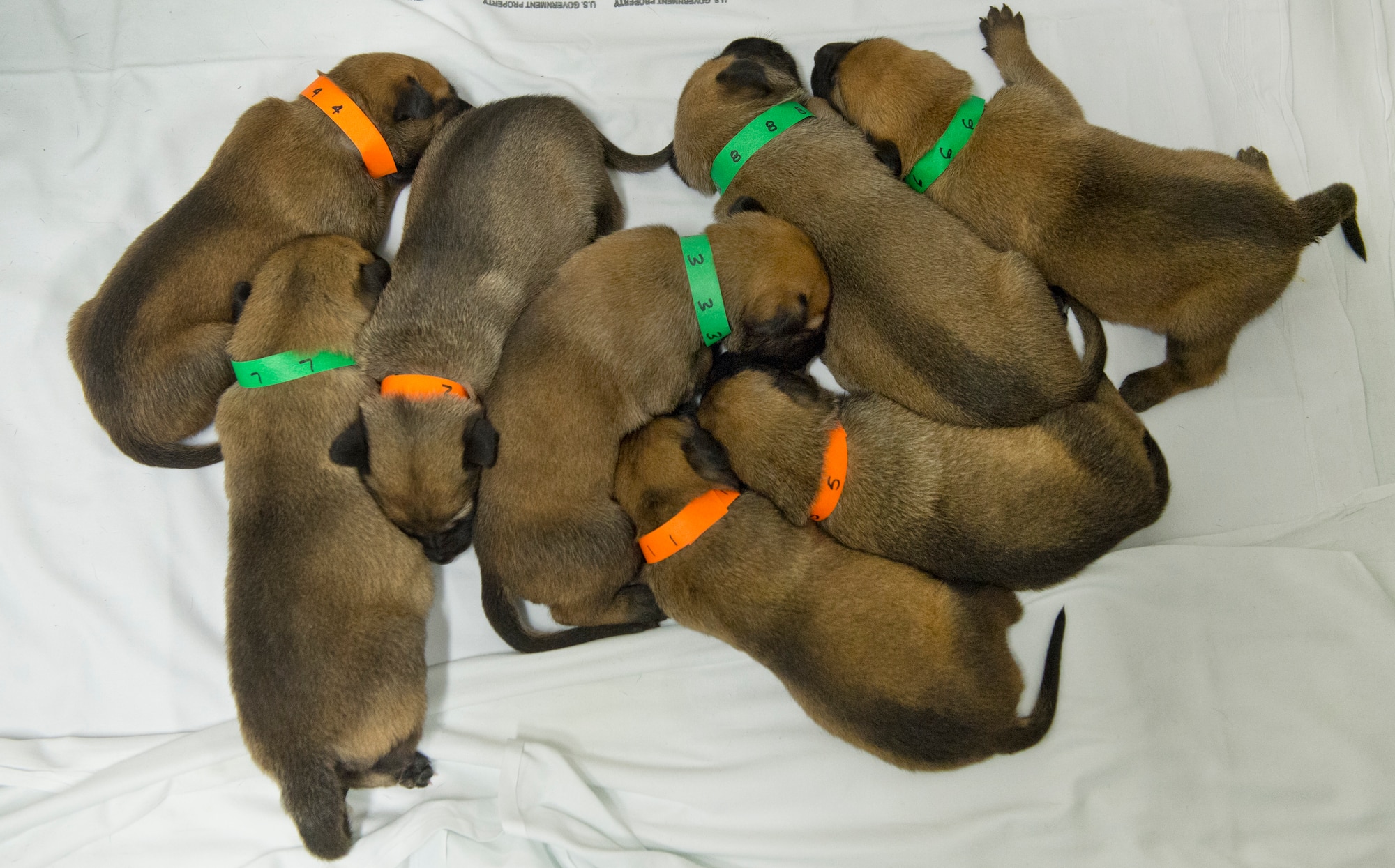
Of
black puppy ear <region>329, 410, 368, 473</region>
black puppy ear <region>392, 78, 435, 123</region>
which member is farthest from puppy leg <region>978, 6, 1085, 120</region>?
black puppy ear <region>329, 410, 368, 473</region>

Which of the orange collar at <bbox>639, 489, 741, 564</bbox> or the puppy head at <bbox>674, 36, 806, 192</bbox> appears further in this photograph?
the puppy head at <bbox>674, 36, 806, 192</bbox>

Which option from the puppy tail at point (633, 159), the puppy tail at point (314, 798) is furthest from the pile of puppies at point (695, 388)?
the puppy tail at point (633, 159)

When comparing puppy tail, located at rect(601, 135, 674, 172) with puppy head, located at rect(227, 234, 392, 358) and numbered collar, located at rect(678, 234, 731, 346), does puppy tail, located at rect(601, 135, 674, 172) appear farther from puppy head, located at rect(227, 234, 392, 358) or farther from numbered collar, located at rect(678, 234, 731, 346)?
puppy head, located at rect(227, 234, 392, 358)

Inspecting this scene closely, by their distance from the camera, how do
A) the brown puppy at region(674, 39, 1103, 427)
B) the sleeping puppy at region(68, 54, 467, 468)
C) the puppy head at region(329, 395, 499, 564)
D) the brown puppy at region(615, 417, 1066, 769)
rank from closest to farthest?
1. the brown puppy at region(615, 417, 1066, 769)
2. the puppy head at region(329, 395, 499, 564)
3. the brown puppy at region(674, 39, 1103, 427)
4. the sleeping puppy at region(68, 54, 467, 468)

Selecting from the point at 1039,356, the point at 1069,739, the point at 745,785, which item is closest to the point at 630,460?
the point at 745,785

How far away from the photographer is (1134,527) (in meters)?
2.73

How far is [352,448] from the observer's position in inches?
103

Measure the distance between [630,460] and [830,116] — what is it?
64.3 inches

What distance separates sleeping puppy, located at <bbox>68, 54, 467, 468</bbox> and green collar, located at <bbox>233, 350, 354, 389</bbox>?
0.69 ft

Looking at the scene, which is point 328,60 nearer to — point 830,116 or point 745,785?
point 830,116

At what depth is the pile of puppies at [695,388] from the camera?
2.60 m

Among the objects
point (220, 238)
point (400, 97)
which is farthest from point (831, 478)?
point (220, 238)

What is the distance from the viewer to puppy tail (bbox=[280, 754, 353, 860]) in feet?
7.98

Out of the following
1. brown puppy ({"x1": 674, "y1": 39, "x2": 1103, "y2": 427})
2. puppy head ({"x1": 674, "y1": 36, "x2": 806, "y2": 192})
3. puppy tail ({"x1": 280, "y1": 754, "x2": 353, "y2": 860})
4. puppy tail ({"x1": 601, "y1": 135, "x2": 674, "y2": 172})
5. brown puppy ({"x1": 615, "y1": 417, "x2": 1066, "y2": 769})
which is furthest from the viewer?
puppy tail ({"x1": 601, "y1": 135, "x2": 674, "y2": 172})
